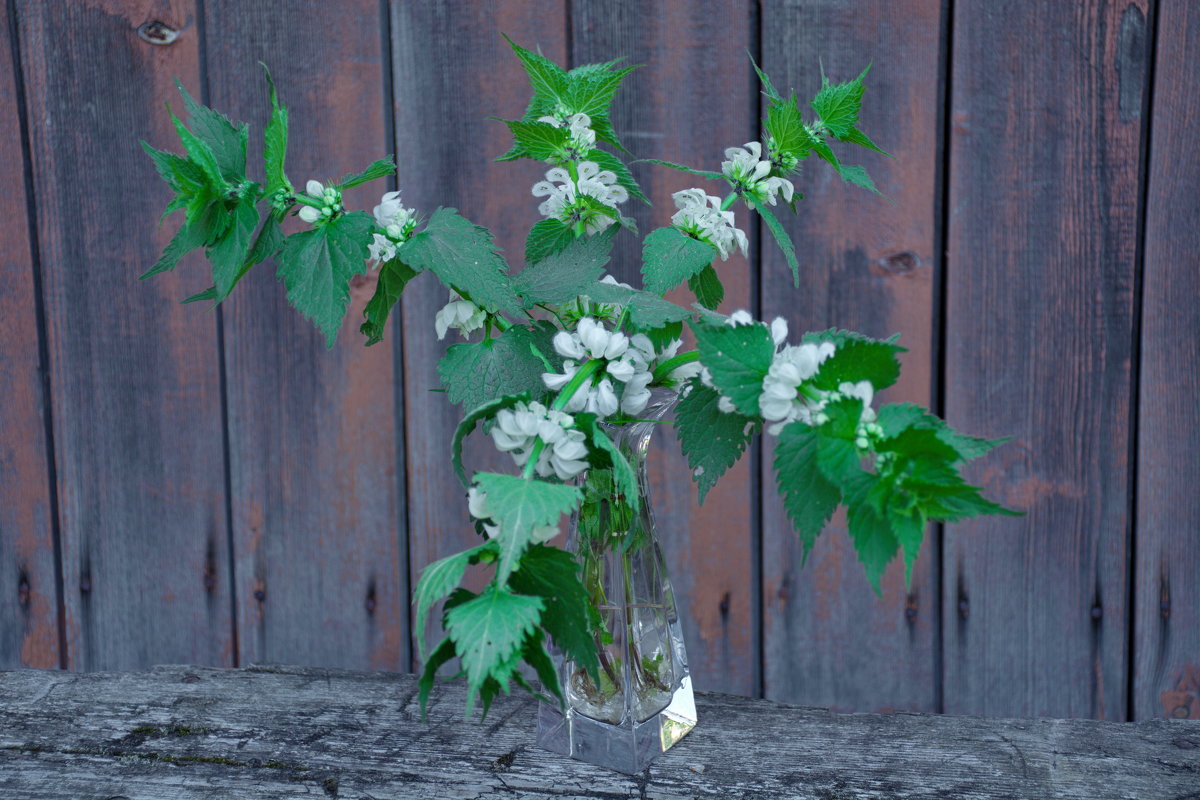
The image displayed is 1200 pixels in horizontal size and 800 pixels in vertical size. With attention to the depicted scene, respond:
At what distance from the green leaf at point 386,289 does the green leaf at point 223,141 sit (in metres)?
0.10

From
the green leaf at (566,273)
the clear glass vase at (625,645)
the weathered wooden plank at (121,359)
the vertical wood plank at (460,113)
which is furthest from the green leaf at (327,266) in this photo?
the weathered wooden plank at (121,359)

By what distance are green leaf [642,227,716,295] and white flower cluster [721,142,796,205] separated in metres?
0.06

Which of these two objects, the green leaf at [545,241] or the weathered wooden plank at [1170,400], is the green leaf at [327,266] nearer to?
the green leaf at [545,241]

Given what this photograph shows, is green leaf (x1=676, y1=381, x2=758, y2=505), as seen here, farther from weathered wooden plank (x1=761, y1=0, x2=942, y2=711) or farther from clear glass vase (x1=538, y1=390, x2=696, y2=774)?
weathered wooden plank (x1=761, y1=0, x2=942, y2=711)

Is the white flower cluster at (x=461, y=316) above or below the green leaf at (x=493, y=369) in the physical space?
above

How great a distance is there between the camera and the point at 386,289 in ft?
1.98

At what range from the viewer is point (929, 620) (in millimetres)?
1104

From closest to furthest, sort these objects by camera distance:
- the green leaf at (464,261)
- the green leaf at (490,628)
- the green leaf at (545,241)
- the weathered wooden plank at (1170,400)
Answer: the green leaf at (490,628) → the green leaf at (464,261) → the green leaf at (545,241) → the weathered wooden plank at (1170,400)

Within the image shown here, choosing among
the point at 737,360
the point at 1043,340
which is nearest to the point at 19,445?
the point at 737,360

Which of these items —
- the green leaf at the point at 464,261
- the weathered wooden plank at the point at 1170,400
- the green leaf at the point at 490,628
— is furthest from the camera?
the weathered wooden plank at the point at 1170,400

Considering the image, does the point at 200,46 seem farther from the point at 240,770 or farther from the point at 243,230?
the point at 240,770

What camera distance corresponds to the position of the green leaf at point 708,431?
57 cm

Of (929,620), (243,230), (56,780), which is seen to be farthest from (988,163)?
(56,780)

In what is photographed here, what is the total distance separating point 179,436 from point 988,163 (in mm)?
940
